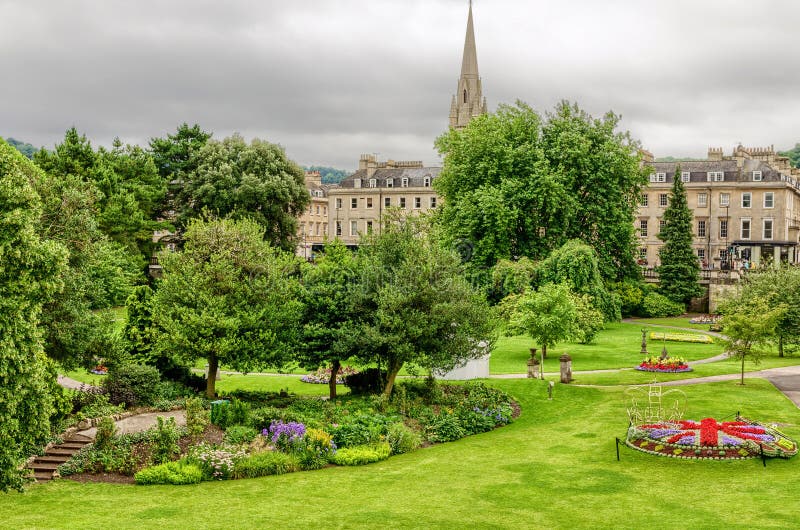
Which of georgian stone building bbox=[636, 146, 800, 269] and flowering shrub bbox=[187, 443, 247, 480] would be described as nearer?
flowering shrub bbox=[187, 443, 247, 480]

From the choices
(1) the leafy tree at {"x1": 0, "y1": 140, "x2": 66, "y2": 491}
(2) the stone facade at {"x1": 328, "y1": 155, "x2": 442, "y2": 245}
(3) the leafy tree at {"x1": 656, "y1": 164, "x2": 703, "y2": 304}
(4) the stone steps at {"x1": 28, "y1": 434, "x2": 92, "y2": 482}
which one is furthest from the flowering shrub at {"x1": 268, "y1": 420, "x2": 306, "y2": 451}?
(2) the stone facade at {"x1": 328, "y1": 155, "x2": 442, "y2": 245}

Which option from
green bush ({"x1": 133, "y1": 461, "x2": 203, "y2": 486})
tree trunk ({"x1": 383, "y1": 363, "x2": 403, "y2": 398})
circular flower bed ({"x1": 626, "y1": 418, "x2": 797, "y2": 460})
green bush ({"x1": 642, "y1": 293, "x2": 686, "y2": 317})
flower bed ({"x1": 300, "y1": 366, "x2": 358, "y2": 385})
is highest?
green bush ({"x1": 642, "y1": 293, "x2": 686, "y2": 317})

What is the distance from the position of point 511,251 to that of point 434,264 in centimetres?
3210

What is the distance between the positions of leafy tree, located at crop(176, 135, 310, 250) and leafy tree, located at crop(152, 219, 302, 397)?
3461cm

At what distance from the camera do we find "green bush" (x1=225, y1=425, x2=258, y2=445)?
978 inches

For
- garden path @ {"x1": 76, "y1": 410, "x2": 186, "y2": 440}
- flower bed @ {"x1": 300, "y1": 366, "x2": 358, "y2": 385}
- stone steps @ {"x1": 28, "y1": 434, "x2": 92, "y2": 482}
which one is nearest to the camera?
stone steps @ {"x1": 28, "y1": 434, "x2": 92, "y2": 482}

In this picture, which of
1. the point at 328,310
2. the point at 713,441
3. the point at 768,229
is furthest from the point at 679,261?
the point at 713,441

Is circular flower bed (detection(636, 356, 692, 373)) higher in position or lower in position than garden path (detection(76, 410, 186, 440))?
higher

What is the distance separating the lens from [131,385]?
29.8 meters

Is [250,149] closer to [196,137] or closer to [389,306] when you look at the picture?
[196,137]

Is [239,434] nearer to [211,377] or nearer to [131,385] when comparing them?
[211,377]

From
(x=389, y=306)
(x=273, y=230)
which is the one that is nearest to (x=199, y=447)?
(x=389, y=306)

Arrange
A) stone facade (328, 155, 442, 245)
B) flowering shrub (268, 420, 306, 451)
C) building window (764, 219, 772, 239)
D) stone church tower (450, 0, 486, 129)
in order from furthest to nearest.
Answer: stone church tower (450, 0, 486, 129) < stone facade (328, 155, 442, 245) < building window (764, 219, 772, 239) < flowering shrub (268, 420, 306, 451)

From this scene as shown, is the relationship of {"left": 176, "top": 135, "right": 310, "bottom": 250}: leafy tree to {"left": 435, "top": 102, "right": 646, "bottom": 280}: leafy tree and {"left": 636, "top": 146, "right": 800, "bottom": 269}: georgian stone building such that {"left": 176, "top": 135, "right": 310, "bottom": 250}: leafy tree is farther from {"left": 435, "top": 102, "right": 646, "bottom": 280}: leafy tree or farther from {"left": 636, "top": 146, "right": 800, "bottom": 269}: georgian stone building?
{"left": 636, "top": 146, "right": 800, "bottom": 269}: georgian stone building
